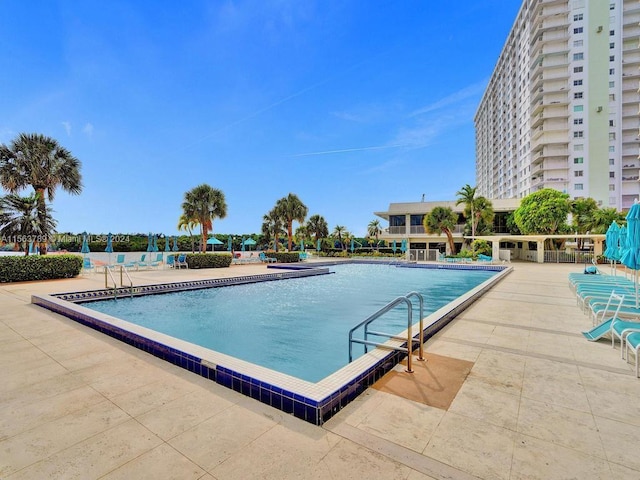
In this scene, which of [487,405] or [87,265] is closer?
[487,405]

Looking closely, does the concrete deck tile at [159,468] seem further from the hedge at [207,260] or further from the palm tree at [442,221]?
the palm tree at [442,221]

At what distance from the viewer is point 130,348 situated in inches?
182

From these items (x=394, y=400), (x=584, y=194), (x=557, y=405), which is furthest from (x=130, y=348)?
(x=584, y=194)

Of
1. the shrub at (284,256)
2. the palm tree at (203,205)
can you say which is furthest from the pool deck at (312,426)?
the shrub at (284,256)

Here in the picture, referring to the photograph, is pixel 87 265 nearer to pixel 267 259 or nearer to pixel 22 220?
pixel 22 220

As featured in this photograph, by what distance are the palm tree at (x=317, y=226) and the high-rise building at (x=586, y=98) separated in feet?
109

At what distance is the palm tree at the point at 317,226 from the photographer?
40188mm

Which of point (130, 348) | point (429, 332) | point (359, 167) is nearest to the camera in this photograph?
point (130, 348)

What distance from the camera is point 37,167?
41.5 ft

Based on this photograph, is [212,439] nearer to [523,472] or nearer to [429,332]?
[523,472]

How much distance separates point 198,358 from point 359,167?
125 feet

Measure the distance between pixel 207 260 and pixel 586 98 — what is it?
55449 millimetres

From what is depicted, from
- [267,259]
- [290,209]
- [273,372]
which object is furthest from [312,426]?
[290,209]

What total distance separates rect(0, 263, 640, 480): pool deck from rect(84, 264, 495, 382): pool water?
1965 mm
